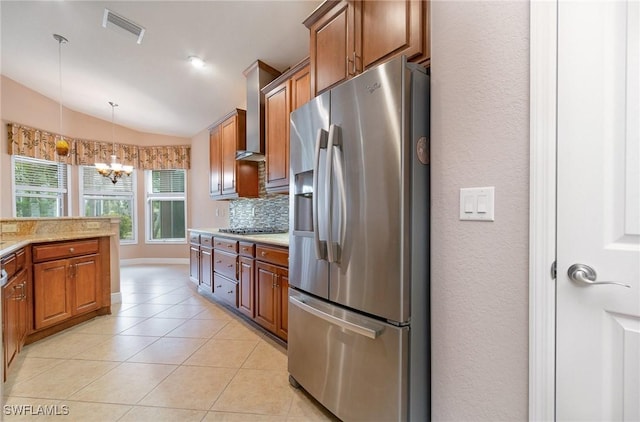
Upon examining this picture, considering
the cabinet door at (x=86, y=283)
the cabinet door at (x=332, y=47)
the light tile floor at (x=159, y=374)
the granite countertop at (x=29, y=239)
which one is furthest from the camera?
the cabinet door at (x=86, y=283)

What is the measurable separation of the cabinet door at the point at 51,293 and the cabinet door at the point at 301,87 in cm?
257

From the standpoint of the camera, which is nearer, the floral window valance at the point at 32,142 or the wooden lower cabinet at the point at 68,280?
the wooden lower cabinet at the point at 68,280

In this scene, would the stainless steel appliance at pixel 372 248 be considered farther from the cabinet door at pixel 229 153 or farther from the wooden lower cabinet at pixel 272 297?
the cabinet door at pixel 229 153

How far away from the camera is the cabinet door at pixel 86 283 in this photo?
2.74m

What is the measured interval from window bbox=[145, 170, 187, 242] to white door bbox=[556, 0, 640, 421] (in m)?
6.37

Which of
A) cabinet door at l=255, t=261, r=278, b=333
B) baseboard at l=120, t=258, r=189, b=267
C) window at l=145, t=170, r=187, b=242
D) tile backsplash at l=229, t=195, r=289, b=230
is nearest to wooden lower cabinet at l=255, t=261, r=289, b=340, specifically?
cabinet door at l=255, t=261, r=278, b=333

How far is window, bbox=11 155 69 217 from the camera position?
4.37 metres

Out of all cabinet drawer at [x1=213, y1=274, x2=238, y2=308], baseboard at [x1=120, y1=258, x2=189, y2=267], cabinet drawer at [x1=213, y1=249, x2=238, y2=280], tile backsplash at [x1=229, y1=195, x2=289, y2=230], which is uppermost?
tile backsplash at [x1=229, y1=195, x2=289, y2=230]

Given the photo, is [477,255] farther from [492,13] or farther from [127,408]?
[127,408]

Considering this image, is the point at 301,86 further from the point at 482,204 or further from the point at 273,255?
the point at 482,204

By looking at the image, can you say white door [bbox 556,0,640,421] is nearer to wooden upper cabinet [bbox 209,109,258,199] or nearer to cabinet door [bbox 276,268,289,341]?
cabinet door [bbox 276,268,289,341]

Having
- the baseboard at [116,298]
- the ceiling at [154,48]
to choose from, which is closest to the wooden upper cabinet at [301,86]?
the ceiling at [154,48]

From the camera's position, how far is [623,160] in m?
0.84

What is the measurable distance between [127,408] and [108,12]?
3.04m
